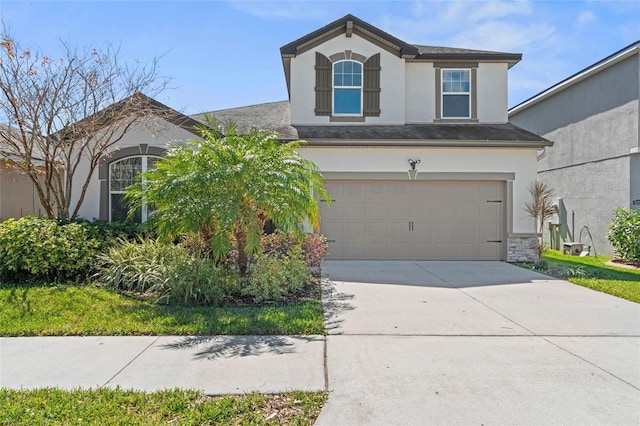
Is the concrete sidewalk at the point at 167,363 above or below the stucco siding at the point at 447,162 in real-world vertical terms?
below

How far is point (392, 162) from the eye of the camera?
11633 mm

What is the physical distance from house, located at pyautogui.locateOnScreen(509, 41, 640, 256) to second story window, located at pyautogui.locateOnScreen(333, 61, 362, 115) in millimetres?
6207

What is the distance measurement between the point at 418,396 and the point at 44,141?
9.91 m

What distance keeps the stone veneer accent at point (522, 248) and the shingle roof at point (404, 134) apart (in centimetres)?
273

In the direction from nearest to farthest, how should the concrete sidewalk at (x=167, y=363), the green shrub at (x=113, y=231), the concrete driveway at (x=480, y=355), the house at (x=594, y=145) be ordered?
the concrete driveway at (x=480, y=355) → the concrete sidewalk at (x=167, y=363) → the green shrub at (x=113, y=231) → the house at (x=594, y=145)

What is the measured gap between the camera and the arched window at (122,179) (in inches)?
440

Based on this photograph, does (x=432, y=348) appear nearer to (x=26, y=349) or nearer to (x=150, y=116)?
(x=26, y=349)

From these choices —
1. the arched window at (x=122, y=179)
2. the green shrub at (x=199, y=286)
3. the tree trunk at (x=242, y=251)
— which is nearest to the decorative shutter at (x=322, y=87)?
the arched window at (x=122, y=179)

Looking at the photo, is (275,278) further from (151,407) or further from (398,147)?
(398,147)

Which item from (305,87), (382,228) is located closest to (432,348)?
(382,228)

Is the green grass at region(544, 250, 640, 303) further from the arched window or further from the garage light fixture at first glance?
the arched window

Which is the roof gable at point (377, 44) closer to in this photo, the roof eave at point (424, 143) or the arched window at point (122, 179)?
the roof eave at point (424, 143)

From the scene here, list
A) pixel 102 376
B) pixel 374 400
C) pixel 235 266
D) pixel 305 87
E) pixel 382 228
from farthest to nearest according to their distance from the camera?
pixel 305 87 → pixel 382 228 → pixel 235 266 → pixel 102 376 → pixel 374 400

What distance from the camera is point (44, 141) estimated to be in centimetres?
937
